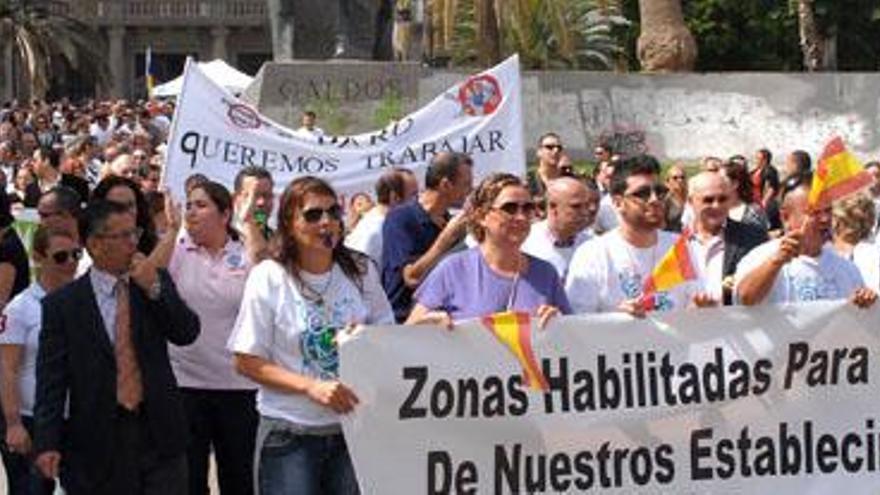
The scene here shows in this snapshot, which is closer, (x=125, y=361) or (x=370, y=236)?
(x=125, y=361)

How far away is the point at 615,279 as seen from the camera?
6.92 metres

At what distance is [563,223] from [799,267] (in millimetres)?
1253

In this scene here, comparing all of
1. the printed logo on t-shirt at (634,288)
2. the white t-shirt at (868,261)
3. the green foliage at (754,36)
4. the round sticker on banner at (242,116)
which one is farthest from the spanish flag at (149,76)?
the printed logo on t-shirt at (634,288)

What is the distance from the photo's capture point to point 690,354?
22.1ft

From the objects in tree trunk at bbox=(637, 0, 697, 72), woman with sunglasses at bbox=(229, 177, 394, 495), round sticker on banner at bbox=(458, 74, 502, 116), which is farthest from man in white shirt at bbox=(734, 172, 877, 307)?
tree trunk at bbox=(637, 0, 697, 72)

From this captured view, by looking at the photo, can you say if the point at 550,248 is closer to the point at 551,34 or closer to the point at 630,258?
the point at 630,258

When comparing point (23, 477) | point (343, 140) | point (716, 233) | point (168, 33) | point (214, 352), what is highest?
point (168, 33)

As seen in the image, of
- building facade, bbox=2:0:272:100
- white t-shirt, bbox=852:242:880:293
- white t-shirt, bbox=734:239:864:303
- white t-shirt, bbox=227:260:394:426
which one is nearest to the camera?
white t-shirt, bbox=227:260:394:426

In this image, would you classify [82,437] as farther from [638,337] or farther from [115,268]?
[638,337]

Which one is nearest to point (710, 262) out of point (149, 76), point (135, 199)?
point (135, 199)

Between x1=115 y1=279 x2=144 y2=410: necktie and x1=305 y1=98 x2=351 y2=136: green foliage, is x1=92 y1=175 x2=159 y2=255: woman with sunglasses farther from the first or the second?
x1=305 y1=98 x2=351 y2=136: green foliage

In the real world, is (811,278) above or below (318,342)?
above

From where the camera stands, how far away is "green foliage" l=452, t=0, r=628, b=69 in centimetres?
3350

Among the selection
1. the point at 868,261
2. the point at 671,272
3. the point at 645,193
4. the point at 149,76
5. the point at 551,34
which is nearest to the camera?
the point at 671,272
